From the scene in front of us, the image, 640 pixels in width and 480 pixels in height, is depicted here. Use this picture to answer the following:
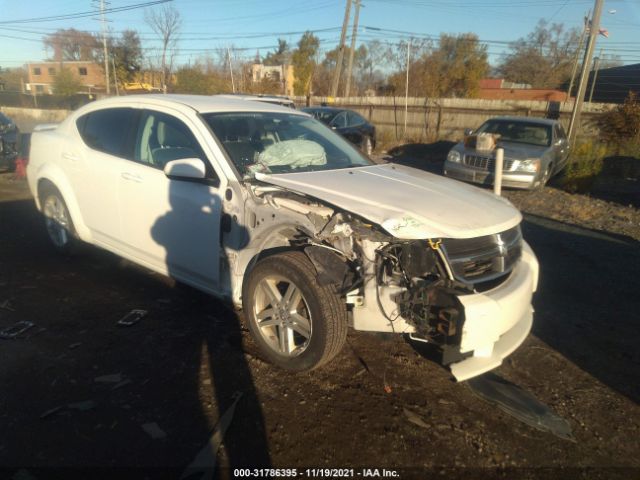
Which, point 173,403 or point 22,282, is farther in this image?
point 22,282

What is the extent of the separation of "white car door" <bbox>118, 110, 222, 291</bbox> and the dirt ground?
1.58 feet

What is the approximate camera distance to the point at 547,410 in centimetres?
281

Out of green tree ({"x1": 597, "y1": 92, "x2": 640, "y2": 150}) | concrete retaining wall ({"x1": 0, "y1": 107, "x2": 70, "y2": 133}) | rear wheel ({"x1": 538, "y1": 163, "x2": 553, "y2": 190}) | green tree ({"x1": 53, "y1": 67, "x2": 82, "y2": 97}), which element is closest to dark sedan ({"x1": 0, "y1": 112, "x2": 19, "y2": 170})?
rear wheel ({"x1": 538, "y1": 163, "x2": 553, "y2": 190})

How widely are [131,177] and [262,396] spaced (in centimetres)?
222

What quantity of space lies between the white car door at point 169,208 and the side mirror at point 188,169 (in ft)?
0.25

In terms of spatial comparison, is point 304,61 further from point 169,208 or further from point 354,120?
point 169,208

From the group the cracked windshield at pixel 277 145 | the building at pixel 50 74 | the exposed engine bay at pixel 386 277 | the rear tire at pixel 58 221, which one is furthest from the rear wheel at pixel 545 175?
the building at pixel 50 74

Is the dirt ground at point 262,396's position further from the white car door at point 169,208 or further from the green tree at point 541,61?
the green tree at point 541,61

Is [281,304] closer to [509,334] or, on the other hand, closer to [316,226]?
[316,226]

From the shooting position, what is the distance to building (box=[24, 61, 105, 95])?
55125 millimetres

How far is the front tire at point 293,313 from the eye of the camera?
2.75 m

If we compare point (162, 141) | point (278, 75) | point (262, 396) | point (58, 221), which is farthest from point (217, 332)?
point (278, 75)

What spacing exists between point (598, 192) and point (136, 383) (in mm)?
10626

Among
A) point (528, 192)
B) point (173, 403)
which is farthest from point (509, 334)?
point (528, 192)
